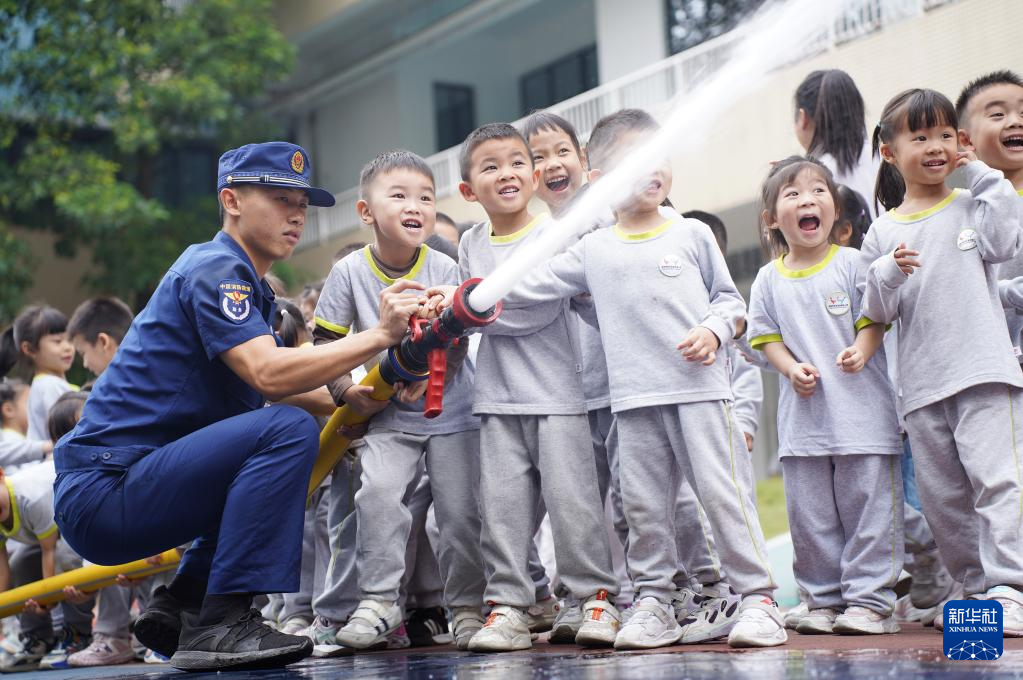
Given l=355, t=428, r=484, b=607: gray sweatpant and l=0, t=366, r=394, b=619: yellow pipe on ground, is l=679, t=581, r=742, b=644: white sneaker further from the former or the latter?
l=0, t=366, r=394, b=619: yellow pipe on ground

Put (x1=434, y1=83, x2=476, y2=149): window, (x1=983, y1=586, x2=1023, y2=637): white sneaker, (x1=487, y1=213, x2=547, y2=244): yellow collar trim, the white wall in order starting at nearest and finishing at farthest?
1. (x1=983, y1=586, x2=1023, y2=637): white sneaker
2. (x1=487, y1=213, x2=547, y2=244): yellow collar trim
3. the white wall
4. (x1=434, y1=83, x2=476, y2=149): window

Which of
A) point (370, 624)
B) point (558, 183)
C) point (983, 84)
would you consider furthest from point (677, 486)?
point (983, 84)

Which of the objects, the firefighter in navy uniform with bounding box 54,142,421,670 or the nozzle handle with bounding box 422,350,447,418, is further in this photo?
the nozzle handle with bounding box 422,350,447,418

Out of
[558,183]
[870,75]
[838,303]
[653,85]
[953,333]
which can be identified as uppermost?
[653,85]

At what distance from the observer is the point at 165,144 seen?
58.7ft

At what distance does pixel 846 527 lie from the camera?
4191mm

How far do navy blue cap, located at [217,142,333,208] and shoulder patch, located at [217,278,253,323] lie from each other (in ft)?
1.36

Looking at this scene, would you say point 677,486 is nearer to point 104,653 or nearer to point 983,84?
point 983,84

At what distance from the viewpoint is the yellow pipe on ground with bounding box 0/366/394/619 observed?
431 cm

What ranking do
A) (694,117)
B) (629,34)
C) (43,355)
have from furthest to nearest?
(629,34)
(43,355)
(694,117)

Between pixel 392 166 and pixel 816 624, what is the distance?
2211mm

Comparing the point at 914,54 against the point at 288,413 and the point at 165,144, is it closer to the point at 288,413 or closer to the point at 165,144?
the point at 288,413

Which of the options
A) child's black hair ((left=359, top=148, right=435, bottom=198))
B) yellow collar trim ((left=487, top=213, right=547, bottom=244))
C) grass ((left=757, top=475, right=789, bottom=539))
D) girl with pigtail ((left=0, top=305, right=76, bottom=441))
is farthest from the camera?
grass ((left=757, top=475, right=789, bottom=539))

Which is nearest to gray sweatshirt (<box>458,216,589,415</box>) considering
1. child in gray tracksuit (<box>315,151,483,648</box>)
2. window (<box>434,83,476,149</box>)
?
child in gray tracksuit (<box>315,151,483,648</box>)
